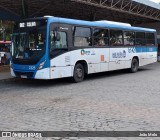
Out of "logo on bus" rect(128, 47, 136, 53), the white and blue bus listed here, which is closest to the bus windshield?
the white and blue bus

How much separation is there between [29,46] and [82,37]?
2736mm

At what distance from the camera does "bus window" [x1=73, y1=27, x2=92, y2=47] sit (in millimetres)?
14505

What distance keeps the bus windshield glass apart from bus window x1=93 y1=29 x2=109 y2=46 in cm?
348

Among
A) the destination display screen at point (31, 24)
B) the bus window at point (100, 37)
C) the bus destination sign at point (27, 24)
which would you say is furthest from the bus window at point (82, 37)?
the bus destination sign at point (27, 24)

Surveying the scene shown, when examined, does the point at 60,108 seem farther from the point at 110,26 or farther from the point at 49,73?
the point at 110,26

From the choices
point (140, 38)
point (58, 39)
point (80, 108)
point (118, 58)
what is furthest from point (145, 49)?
point (80, 108)

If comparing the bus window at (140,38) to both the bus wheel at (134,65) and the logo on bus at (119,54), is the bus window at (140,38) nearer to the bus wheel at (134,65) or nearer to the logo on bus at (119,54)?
the bus wheel at (134,65)

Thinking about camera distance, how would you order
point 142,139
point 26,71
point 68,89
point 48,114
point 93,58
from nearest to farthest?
point 142,139
point 48,114
point 68,89
point 26,71
point 93,58

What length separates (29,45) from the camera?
13.5 metres

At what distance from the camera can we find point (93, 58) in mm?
15594

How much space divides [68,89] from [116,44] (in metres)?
6.19

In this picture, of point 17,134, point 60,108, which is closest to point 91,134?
point 17,134

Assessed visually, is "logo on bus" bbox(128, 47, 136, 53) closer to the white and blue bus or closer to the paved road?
the white and blue bus

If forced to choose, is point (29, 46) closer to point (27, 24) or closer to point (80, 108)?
point (27, 24)
